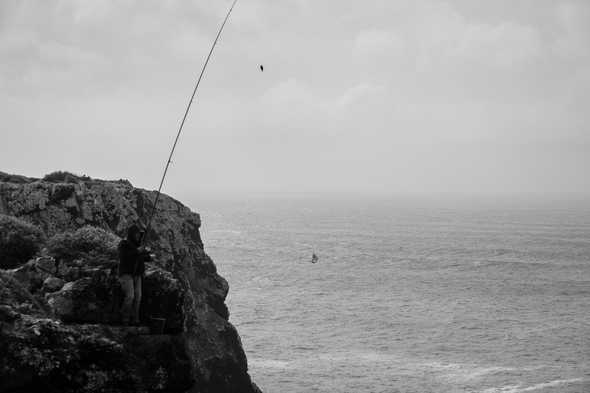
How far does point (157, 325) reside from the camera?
11.4 meters

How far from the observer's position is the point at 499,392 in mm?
40812

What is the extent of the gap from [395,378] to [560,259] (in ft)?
219

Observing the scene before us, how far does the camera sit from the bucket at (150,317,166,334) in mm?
11312

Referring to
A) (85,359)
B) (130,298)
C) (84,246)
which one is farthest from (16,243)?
(85,359)

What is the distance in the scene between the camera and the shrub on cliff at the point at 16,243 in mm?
15650

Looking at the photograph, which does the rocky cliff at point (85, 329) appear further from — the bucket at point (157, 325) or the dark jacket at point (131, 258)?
the dark jacket at point (131, 258)

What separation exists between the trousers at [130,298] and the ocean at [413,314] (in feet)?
105

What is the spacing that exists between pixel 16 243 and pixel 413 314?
53.5 metres

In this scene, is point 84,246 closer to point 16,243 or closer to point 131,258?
point 16,243

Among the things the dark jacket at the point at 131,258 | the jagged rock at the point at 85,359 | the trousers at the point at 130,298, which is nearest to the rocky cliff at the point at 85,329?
the jagged rock at the point at 85,359

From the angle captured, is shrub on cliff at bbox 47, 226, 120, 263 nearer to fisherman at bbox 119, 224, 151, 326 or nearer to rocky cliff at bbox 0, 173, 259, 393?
rocky cliff at bbox 0, 173, 259, 393

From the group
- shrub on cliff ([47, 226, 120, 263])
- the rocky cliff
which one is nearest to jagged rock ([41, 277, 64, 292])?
the rocky cliff

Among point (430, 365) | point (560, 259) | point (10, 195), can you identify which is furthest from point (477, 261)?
point (10, 195)

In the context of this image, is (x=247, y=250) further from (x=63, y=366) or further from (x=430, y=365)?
(x=63, y=366)
